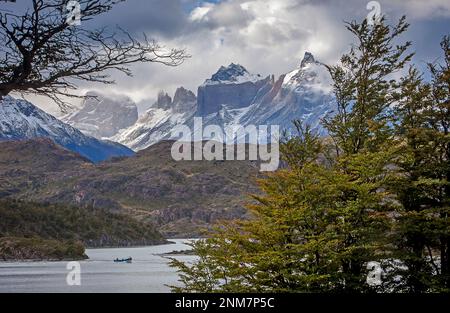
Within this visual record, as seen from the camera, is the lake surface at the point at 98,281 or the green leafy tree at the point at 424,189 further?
the lake surface at the point at 98,281

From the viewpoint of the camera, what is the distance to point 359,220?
35.4 meters

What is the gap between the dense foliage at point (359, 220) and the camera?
34.0 meters

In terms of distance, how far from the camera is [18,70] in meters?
16.6

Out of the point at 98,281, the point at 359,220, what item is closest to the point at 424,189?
the point at 359,220

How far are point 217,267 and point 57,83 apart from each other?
25.8 metres

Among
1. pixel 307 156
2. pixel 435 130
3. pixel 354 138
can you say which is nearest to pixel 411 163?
pixel 435 130

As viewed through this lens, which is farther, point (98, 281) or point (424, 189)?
point (98, 281)

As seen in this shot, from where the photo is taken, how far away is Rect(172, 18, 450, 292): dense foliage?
34031mm

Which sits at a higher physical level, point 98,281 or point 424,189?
point 424,189

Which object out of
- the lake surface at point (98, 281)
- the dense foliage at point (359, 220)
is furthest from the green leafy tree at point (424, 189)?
the lake surface at point (98, 281)

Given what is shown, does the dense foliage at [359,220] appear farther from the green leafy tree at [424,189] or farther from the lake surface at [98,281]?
the lake surface at [98,281]

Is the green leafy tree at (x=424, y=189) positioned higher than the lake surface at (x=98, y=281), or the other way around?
the green leafy tree at (x=424, y=189)

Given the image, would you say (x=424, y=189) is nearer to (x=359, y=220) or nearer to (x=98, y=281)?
(x=359, y=220)

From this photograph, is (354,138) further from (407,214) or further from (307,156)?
(407,214)
